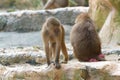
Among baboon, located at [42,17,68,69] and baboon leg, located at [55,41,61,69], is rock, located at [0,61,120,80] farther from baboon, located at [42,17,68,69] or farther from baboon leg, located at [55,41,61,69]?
baboon, located at [42,17,68,69]

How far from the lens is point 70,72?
800cm

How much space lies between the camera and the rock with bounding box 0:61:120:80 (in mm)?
7898

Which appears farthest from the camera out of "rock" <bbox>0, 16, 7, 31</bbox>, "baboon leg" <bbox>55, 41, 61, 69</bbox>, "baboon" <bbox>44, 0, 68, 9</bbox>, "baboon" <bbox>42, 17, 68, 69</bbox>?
"baboon" <bbox>44, 0, 68, 9</bbox>

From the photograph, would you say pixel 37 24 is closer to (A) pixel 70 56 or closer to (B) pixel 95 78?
(A) pixel 70 56

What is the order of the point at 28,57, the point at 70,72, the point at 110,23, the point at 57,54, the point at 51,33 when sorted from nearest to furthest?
the point at 70,72 → the point at 57,54 → the point at 51,33 → the point at 28,57 → the point at 110,23

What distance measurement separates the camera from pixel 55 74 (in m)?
8.11

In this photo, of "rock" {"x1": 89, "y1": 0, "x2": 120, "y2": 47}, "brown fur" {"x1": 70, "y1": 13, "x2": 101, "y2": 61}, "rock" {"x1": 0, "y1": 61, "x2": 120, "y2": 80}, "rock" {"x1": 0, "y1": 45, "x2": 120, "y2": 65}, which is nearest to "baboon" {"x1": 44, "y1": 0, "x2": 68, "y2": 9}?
"rock" {"x1": 89, "y1": 0, "x2": 120, "y2": 47}

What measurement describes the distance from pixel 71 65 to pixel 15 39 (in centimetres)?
616

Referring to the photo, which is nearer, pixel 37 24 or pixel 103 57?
pixel 103 57

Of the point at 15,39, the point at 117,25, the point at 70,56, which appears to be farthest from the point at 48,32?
the point at 15,39

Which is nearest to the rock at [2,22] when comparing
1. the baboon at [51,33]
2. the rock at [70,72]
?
the baboon at [51,33]

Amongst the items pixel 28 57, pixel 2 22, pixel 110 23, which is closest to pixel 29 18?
pixel 2 22

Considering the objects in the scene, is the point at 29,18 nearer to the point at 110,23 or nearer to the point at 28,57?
the point at 110,23

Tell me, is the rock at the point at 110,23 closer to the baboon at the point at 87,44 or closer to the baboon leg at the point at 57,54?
the baboon at the point at 87,44
